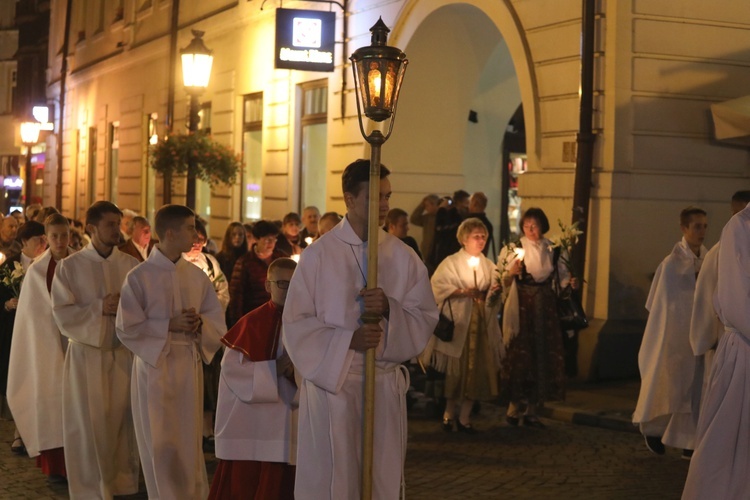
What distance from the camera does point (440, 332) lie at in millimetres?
11203

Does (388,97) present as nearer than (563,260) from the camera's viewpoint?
Yes

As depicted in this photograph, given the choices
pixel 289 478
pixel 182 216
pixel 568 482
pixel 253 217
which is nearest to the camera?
pixel 289 478

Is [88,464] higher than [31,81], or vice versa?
[31,81]

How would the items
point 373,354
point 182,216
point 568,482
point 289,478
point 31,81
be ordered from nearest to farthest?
point 373,354
point 289,478
point 182,216
point 568,482
point 31,81

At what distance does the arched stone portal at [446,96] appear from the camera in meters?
17.5

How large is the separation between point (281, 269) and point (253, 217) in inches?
620

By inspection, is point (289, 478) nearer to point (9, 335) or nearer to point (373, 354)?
point (373, 354)

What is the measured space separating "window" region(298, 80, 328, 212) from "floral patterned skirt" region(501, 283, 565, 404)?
9194mm

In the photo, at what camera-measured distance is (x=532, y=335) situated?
11516 mm

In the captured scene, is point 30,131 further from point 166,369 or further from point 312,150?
point 166,369

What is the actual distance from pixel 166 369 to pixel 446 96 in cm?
1123

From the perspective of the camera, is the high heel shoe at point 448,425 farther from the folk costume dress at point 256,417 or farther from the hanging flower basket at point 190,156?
the hanging flower basket at point 190,156

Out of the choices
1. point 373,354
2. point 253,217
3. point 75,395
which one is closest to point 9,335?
point 75,395

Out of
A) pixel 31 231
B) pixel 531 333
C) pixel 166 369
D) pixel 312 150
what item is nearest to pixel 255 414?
pixel 166 369
